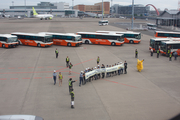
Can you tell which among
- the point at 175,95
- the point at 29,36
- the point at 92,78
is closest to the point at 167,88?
the point at 175,95

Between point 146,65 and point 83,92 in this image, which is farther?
point 146,65

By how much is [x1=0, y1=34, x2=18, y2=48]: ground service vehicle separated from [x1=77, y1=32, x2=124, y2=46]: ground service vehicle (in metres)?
14.2

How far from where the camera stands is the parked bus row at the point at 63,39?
1555 inches

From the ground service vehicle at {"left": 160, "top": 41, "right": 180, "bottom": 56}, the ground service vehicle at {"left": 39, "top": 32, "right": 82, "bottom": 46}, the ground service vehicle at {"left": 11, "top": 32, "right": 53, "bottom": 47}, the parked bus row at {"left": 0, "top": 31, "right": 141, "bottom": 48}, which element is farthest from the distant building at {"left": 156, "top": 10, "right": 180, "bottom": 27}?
the ground service vehicle at {"left": 11, "top": 32, "right": 53, "bottom": 47}

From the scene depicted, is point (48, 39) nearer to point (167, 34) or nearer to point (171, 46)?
point (171, 46)

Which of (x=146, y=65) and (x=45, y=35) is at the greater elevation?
(x=45, y=35)

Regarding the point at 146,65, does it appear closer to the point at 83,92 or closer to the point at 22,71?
the point at 83,92

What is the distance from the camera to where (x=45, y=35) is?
39.5m

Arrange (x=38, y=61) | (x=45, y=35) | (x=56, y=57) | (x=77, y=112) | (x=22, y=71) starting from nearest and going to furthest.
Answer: (x=77, y=112) → (x=22, y=71) → (x=38, y=61) → (x=56, y=57) → (x=45, y=35)

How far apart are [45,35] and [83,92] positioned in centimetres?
2534

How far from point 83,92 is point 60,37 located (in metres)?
26.5

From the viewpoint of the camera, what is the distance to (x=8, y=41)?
127 feet

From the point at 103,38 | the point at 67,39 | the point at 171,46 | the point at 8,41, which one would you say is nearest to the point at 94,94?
the point at 171,46

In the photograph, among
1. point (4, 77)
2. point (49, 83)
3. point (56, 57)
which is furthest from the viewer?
point (56, 57)
